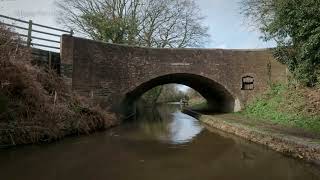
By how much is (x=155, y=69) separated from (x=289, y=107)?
245 inches

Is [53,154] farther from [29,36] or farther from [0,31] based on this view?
[29,36]

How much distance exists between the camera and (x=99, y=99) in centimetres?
1508

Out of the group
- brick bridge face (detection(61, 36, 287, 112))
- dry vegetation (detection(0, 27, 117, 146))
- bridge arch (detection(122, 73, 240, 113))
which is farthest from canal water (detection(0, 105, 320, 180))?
bridge arch (detection(122, 73, 240, 113))

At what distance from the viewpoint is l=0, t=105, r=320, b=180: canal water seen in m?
6.07

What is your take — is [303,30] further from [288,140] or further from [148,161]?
[148,161]

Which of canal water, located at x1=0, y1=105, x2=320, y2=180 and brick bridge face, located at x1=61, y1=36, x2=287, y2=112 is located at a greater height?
brick bridge face, located at x1=61, y1=36, x2=287, y2=112

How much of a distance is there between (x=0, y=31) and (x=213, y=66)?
33.4 feet

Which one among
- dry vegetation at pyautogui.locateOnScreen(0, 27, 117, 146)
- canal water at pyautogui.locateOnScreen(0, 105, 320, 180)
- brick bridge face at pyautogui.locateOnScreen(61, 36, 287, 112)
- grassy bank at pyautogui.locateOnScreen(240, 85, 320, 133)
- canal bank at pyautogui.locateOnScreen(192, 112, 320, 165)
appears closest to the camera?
canal water at pyautogui.locateOnScreen(0, 105, 320, 180)

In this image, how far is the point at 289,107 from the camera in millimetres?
13516

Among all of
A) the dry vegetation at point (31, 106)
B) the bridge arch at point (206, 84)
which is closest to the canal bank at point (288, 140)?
the dry vegetation at point (31, 106)

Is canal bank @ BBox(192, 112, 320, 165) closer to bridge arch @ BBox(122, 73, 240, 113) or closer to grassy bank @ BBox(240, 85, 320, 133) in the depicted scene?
grassy bank @ BBox(240, 85, 320, 133)

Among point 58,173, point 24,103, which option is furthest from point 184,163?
point 24,103

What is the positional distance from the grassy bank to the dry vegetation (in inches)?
269

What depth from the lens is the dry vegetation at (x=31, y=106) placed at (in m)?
9.02
